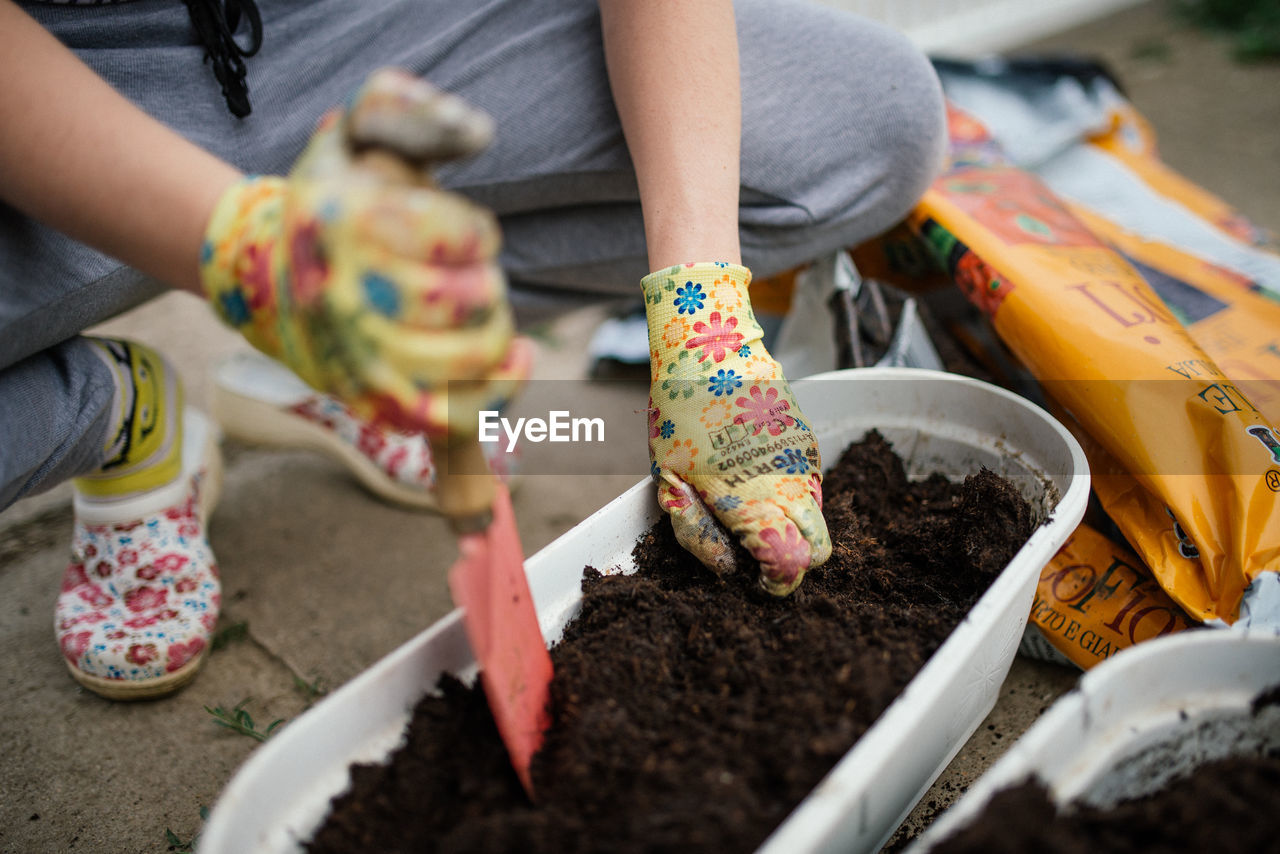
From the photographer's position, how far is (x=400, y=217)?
1.61 feet

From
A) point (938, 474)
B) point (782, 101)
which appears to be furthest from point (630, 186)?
point (938, 474)

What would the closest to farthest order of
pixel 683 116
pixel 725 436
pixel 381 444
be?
pixel 725 436, pixel 683 116, pixel 381 444

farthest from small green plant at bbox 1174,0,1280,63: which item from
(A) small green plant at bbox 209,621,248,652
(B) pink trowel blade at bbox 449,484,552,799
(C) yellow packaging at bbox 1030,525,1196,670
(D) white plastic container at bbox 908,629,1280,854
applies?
(A) small green plant at bbox 209,621,248,652

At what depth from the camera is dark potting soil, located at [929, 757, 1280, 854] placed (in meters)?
0.55

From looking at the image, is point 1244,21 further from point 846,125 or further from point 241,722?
point 241,722

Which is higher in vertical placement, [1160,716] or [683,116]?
[683,116]

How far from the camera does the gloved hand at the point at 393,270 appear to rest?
0.49 metres

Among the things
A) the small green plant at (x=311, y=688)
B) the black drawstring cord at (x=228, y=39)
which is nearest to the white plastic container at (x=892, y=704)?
the small green plant at (x=311, y=688)

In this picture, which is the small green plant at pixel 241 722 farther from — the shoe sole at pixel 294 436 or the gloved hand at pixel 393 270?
the gloved hand at pixel 393 270

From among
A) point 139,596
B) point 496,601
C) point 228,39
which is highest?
point 228,39

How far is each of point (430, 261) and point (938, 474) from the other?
0.76 meters

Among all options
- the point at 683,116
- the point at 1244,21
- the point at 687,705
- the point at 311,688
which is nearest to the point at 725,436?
the point at 687,705

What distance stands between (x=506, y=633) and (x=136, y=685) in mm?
685

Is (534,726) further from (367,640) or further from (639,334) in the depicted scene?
(639,334)
